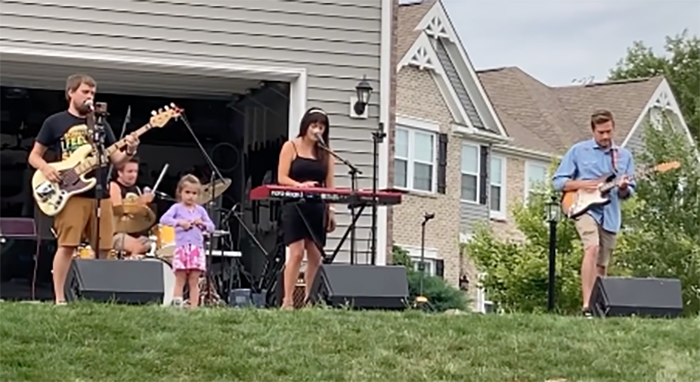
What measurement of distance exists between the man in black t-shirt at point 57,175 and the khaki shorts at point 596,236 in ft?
10.1

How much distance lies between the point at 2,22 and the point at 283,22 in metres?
2.62

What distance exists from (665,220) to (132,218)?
11.0m

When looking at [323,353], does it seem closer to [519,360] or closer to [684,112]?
[519,360]

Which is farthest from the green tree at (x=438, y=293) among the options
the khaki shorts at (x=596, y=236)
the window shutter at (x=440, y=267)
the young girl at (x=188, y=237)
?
the window shutter at (x=440, y=267)

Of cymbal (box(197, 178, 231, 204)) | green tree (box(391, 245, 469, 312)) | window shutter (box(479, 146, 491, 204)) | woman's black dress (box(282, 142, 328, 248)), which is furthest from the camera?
window shutter (box(479, 146, 491, 204))

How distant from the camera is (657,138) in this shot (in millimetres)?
19641

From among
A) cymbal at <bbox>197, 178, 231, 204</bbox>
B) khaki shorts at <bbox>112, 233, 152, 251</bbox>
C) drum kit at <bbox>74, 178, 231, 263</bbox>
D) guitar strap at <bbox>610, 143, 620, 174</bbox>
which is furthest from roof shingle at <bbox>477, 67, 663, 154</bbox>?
guitar strap at <bbox>610, 143, 620, 174</bbox>

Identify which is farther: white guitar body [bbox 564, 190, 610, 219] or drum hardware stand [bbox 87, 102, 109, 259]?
white guitar body [bbox 564, 190, 610, 219]

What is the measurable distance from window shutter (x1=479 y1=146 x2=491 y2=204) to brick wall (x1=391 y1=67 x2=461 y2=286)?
949 mm

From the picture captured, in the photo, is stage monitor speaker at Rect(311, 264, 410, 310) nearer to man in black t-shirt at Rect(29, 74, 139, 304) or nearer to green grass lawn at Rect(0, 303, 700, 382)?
green grass lawn at Rect(0, 303, 700, 382)

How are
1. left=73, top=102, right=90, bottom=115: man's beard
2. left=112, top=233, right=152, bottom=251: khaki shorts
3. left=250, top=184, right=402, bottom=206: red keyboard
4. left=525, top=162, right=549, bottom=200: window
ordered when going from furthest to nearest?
left=525, top=162, right=549, bottom=200: window → left=112, top=233, right=152, bottom=251: khaki shorts → left=250, top=184, right=402, bottom=206: red keyboard → left=73, top=102, right=90, bottom=115: man's beard

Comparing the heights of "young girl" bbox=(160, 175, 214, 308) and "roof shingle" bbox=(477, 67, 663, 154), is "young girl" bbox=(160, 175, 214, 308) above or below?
below

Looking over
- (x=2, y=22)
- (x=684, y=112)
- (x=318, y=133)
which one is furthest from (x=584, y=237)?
(x=684, y=112)

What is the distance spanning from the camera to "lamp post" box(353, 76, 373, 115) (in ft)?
40.5
